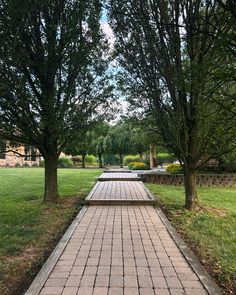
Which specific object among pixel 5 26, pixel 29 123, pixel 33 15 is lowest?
pixel 29 123

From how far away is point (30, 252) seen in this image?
5.55 metres

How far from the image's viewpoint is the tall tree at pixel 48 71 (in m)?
8.31

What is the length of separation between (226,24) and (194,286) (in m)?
3.20

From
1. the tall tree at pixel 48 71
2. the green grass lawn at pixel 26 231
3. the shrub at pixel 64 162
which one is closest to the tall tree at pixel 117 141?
the shrub at pixel 64 162

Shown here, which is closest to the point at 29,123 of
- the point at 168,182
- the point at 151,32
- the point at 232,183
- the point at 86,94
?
the point at 86,94

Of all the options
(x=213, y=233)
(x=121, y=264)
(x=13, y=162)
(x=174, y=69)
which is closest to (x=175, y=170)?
(x=174, y=69)

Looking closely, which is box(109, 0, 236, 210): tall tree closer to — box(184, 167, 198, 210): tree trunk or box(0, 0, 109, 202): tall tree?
box(184, 167, 198, 210): tree trunk

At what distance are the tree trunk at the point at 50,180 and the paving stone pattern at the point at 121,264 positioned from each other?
3.20 metres

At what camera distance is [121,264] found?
4660 mm

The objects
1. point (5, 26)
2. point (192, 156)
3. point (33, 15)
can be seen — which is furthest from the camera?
point (192, 156)

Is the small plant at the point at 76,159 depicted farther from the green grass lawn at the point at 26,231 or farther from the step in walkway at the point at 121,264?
the step in walkway at the point at 121,264

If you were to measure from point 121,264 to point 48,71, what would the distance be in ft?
20.0

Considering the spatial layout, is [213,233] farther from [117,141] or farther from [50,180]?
[117,141]

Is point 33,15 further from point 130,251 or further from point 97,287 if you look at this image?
point 97,287
